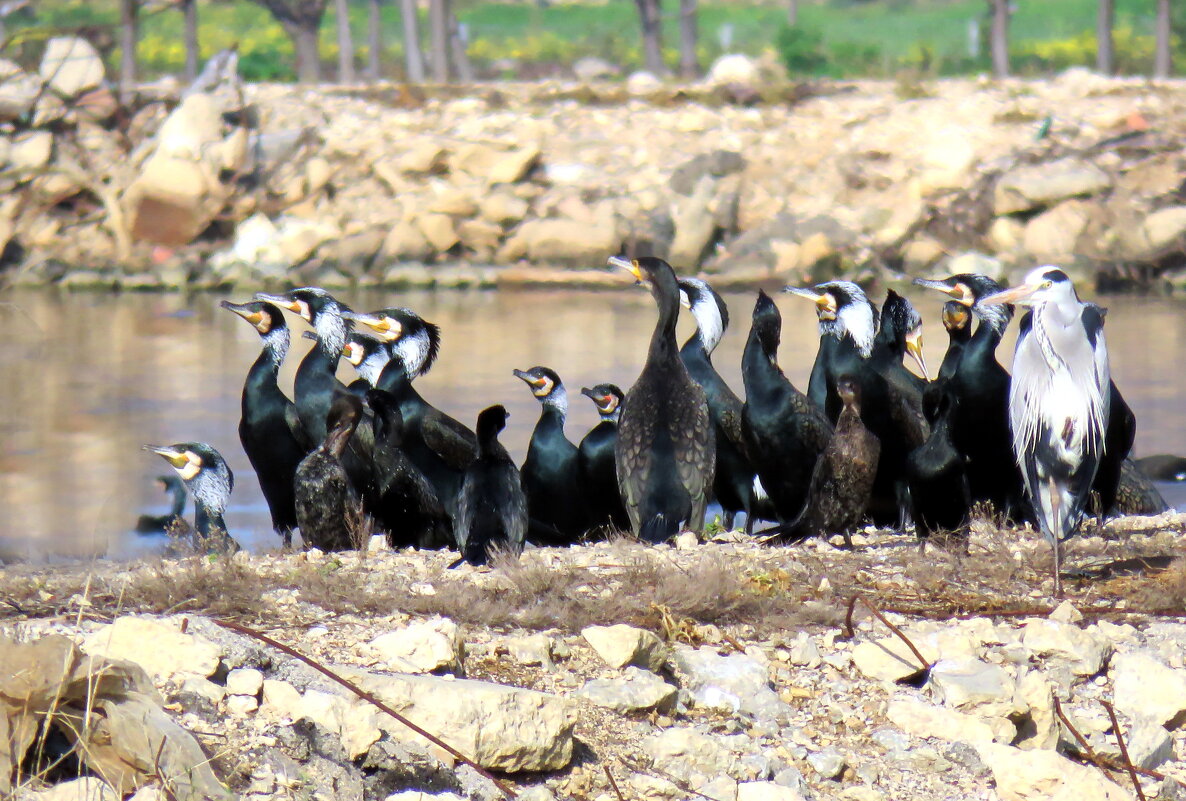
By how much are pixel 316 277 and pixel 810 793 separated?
19481 millimetres

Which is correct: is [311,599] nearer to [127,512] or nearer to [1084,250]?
[127,512]

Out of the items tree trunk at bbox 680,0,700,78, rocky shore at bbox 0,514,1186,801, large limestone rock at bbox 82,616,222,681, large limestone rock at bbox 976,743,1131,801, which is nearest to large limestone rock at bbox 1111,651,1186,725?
rocky shore at bbox 0,514,1186,801

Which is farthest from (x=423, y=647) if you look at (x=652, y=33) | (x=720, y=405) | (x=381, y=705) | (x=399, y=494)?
(x=652, y=33)

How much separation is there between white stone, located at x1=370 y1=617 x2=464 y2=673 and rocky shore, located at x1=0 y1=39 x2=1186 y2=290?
686 inches

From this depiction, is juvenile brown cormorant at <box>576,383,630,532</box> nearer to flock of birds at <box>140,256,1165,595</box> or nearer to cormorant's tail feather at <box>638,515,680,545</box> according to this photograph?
flock of birds at <box>140,256,1165,595</box>

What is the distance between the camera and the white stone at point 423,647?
4676 mm

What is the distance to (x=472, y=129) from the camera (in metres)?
28.8

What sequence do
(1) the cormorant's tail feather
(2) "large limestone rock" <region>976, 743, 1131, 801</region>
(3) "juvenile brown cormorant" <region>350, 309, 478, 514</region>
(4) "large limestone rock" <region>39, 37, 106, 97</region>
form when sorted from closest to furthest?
(2) "large limestone rock" <region>976, 743, 1131, 801</region> → (1) the cormorant's tail feather → (3) "juvenile brown cormorant" <region>350, 309, 478, 514</region> → (4) "large limestone rock" <region>39, 37, 106, 97</region>

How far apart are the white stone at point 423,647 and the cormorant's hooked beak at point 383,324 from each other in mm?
3596

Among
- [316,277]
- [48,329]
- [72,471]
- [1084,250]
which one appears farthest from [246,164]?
[72,471]

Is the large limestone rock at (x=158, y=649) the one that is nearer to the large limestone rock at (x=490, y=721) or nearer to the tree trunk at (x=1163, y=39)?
the large limestone rock at (x=490, y=721)

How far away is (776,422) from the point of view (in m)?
7.55

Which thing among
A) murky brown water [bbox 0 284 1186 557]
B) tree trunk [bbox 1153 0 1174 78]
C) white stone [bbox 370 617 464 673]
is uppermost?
tree trunk [bbox 1153 0 1174 78]

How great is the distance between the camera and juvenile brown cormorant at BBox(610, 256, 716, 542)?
723 cm
